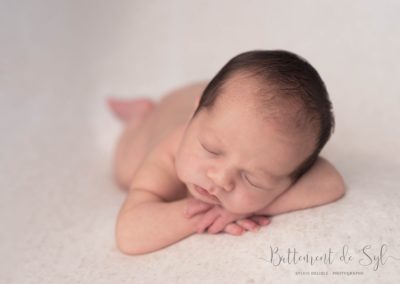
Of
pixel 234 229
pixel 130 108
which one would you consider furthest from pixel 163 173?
pixel 130 108

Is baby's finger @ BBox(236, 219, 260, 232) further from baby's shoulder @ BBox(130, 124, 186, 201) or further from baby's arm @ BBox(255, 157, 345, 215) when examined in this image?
baby's shoulder @ BBox(130, 124, 186, 201)

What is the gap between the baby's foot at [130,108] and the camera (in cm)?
173

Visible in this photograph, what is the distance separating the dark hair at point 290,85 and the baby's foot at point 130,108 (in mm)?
664

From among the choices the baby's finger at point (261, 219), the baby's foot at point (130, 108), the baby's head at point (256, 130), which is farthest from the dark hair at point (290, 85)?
the baby's foot at point (130, 108)

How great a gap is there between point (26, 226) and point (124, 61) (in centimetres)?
92

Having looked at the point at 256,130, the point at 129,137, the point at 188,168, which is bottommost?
the point at 129,137

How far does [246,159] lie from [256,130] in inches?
2.3

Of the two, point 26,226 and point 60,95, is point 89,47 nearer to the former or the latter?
point 60,95

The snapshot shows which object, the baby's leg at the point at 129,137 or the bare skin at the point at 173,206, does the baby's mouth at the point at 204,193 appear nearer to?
the bare skin at the point at 173,206

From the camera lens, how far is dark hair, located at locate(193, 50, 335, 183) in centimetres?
98

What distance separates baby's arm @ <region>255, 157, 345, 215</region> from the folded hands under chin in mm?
34

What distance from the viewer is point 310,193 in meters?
1.12

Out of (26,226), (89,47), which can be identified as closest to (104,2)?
(89,47)

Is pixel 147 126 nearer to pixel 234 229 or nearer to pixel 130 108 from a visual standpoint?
pixel 130 108
